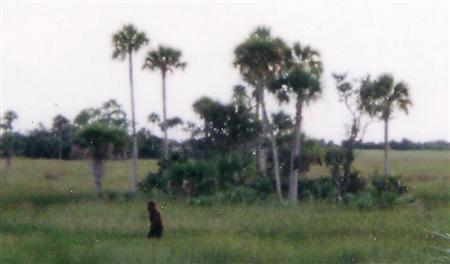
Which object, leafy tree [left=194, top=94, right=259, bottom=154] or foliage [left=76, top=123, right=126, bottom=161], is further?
leafy tree [left=194, top=94, right=259, bottom=154]

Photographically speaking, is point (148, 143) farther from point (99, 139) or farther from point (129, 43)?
point (99, 139)

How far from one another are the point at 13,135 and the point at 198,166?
52.9 ft

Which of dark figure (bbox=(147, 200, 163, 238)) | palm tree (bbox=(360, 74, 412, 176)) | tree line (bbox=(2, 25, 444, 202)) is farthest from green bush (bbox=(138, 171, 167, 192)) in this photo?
dark figure (bbox=(147, 200, 163, 238))

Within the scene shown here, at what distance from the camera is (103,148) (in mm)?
42375

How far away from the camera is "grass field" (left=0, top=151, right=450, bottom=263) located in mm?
17312

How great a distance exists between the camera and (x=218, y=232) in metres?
23.1

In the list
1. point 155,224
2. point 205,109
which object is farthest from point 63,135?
point 155,224

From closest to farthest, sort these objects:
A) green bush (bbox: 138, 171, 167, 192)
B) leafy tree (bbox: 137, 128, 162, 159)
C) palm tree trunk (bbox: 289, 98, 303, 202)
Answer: palm tree trunk (bbox: 289, 98, 303, 202), green bush (bbox: 138, 171, 167, 192), leafy tree (bbox: 137, 128, 162, 159)

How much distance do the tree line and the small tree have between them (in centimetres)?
5

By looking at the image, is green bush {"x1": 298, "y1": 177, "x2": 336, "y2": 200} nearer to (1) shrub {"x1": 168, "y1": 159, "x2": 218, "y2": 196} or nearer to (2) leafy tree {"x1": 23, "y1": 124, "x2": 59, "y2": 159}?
(1) shrub {"x1": 168, "y1": 159, "x2": 218, "y2": 196}

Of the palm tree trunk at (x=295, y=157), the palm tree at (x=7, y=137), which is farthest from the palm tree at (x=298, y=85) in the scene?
the palm tree at (x=7, y=137)

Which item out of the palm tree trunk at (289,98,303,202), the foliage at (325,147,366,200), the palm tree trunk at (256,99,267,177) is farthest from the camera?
the palm tree trunk at (256,99,267,177)

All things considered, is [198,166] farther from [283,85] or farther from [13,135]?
[13,135]

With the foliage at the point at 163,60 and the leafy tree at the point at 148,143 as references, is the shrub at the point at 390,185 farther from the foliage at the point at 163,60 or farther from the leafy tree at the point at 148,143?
the leafy tree at the point at 148,143
